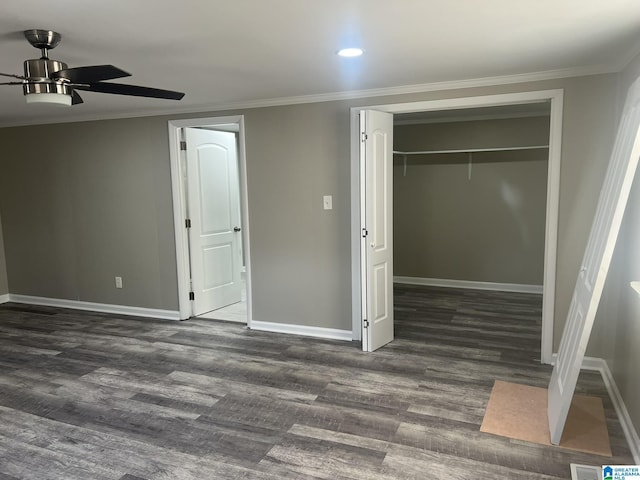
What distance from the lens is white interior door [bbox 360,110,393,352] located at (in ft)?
12.5

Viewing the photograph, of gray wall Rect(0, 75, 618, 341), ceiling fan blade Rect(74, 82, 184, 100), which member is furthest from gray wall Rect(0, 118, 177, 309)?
ceiling fan blade Rect(74, 82, 184, 100)

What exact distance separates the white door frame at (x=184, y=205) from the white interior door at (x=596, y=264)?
290cm

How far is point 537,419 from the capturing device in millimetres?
2838

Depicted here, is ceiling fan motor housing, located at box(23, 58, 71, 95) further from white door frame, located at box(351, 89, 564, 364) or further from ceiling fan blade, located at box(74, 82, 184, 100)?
white door frame, located at box(351, 89, 564, 364)

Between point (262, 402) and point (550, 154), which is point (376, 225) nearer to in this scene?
point (550, 154)

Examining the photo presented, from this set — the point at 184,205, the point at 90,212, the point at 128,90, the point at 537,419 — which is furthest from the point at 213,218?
the point at 537,419

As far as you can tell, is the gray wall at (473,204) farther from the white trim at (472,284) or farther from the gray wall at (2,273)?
the gray wall at (2,273)

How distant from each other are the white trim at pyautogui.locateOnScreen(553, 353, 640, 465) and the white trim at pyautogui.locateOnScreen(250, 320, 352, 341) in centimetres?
180

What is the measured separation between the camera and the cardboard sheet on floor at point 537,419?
2.58m

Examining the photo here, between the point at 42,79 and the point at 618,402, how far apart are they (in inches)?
146

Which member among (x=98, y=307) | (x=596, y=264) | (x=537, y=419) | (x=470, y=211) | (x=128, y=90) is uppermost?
(x=128, y=90)

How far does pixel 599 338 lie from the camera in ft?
11.6

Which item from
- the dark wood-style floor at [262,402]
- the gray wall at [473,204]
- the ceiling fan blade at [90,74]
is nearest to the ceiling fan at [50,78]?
the ceiling fan blade at [90,74]

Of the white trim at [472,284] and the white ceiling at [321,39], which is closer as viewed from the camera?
the white ceiling at [321,39]
